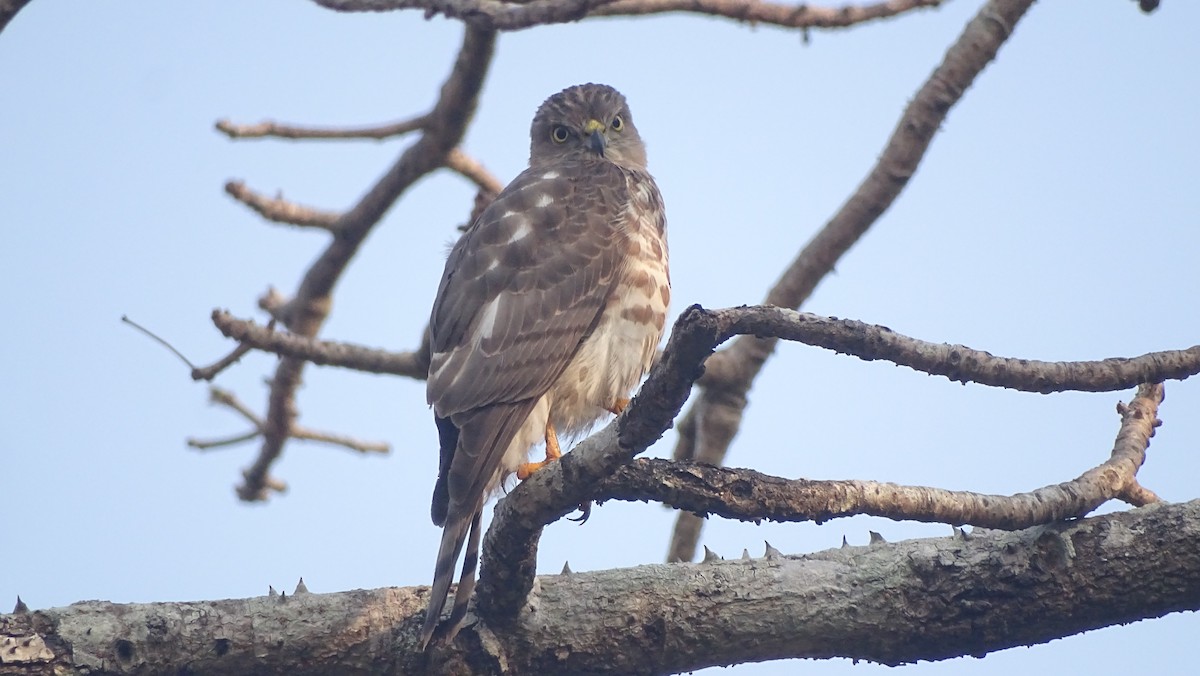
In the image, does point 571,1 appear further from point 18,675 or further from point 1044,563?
point 18,675

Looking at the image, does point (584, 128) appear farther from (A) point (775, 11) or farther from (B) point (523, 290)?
(B) point (523, 290)

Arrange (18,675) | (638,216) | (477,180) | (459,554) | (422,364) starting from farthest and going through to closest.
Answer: (477,180), (422,364), (638,216), (459,554), (18,675)

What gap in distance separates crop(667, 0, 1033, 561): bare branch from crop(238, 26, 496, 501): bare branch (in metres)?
2.03

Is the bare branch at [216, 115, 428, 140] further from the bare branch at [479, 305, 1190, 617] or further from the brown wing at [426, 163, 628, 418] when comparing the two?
the bare branch at [479, 305, 1190, 617]

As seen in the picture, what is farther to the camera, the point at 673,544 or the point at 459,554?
the point at 673,544

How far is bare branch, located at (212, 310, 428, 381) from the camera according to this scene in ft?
22.4

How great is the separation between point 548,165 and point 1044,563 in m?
3.98

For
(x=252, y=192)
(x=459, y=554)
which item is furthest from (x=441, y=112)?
(x=459, y=554)

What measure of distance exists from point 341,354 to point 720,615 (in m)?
3.47

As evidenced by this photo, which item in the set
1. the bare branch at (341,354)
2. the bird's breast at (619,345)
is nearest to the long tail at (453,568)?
the bird's breast at (619,345)

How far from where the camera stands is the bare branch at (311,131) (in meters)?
7.54

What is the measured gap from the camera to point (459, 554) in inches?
184

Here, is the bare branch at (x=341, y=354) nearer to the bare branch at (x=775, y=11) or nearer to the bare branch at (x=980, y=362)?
the bare branch at (x=775, y=11)

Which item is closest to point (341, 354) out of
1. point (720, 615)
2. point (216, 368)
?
point (216, 368)
